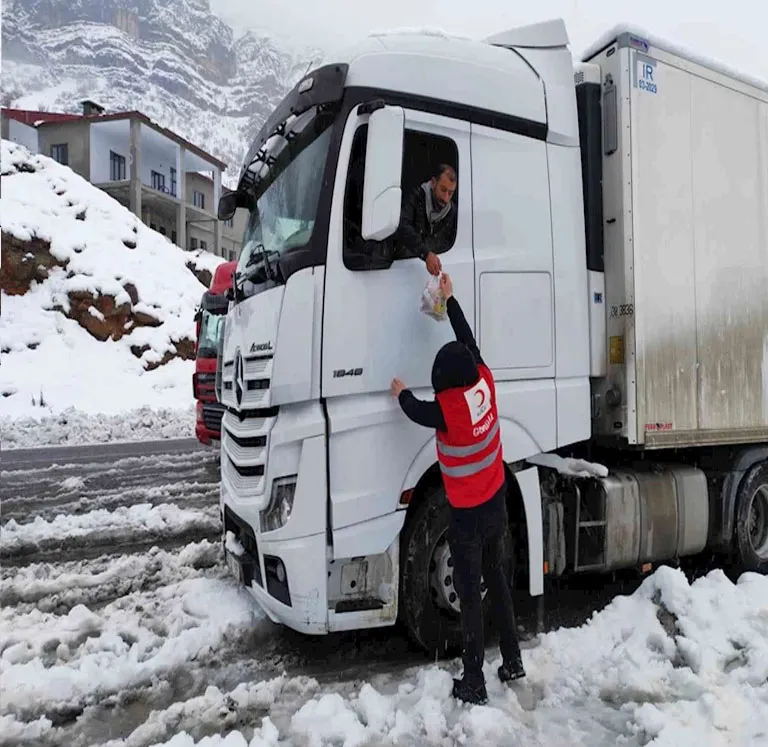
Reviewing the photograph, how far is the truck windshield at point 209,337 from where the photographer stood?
34.9 ft

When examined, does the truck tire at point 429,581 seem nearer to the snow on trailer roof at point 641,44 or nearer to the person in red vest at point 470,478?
the person in red vest at point 470,478

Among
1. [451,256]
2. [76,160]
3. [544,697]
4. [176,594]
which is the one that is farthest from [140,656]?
[76,160]

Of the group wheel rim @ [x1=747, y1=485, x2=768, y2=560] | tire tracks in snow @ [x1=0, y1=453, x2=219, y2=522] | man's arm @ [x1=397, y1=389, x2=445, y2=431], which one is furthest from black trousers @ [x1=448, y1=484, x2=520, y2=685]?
tire tracks in snow @ [x1=0, y1=453, x2=219, y2=522]

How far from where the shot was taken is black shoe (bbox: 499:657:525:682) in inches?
147

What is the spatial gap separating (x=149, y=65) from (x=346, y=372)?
160 meters

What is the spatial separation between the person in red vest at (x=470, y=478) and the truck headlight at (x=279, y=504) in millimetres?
732

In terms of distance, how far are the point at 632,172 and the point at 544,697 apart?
10.7 ft

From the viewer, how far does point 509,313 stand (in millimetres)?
4180

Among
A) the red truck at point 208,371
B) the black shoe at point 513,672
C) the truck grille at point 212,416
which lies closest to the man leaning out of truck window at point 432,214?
the black shoe at point 513,672

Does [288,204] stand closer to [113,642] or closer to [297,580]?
[297,580]

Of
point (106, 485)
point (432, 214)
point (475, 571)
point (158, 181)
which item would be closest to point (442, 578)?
point (475, 571)

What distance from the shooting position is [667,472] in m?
5.14

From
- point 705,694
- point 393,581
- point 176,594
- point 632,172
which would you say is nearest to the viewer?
point 705,694

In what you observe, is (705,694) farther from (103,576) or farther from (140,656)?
(103,576)
